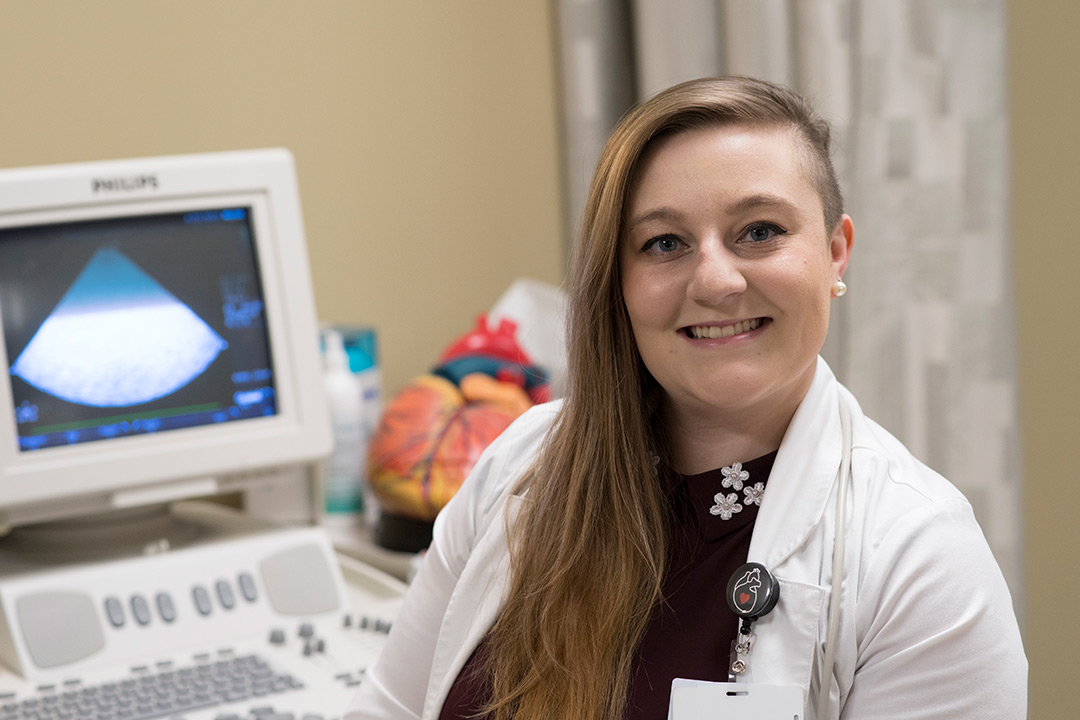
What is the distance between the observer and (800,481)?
3.37ft

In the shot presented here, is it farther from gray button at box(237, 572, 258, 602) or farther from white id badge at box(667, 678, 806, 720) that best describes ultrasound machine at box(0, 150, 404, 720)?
white id badge at box(667, 678, 806, 720)

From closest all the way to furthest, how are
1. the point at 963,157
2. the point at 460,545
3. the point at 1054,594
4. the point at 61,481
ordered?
the point at 460,545, the point at 61,481, the point at 963,157, the point at 1054,594

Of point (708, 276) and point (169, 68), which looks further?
point (169, 68)

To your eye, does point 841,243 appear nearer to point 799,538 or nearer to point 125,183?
point 799,538

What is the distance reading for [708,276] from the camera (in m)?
1.00

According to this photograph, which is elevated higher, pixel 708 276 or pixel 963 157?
pixel 963 157

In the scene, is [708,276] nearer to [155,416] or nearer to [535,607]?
[535,607]

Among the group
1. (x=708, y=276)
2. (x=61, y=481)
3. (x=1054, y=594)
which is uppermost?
(x=708, y=276)

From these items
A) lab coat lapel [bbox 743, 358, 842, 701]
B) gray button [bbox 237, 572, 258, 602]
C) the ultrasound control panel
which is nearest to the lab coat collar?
lab coat lapel [bbox 743, 358, 842, 701]

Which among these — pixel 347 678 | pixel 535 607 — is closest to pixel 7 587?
pixel 347 678

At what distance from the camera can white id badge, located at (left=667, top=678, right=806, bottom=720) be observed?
36.7 inches

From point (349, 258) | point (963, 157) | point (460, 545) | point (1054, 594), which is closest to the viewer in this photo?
point (460, 545)

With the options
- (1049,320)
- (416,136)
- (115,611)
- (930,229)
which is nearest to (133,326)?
(115,611)

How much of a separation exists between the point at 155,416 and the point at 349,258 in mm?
660
